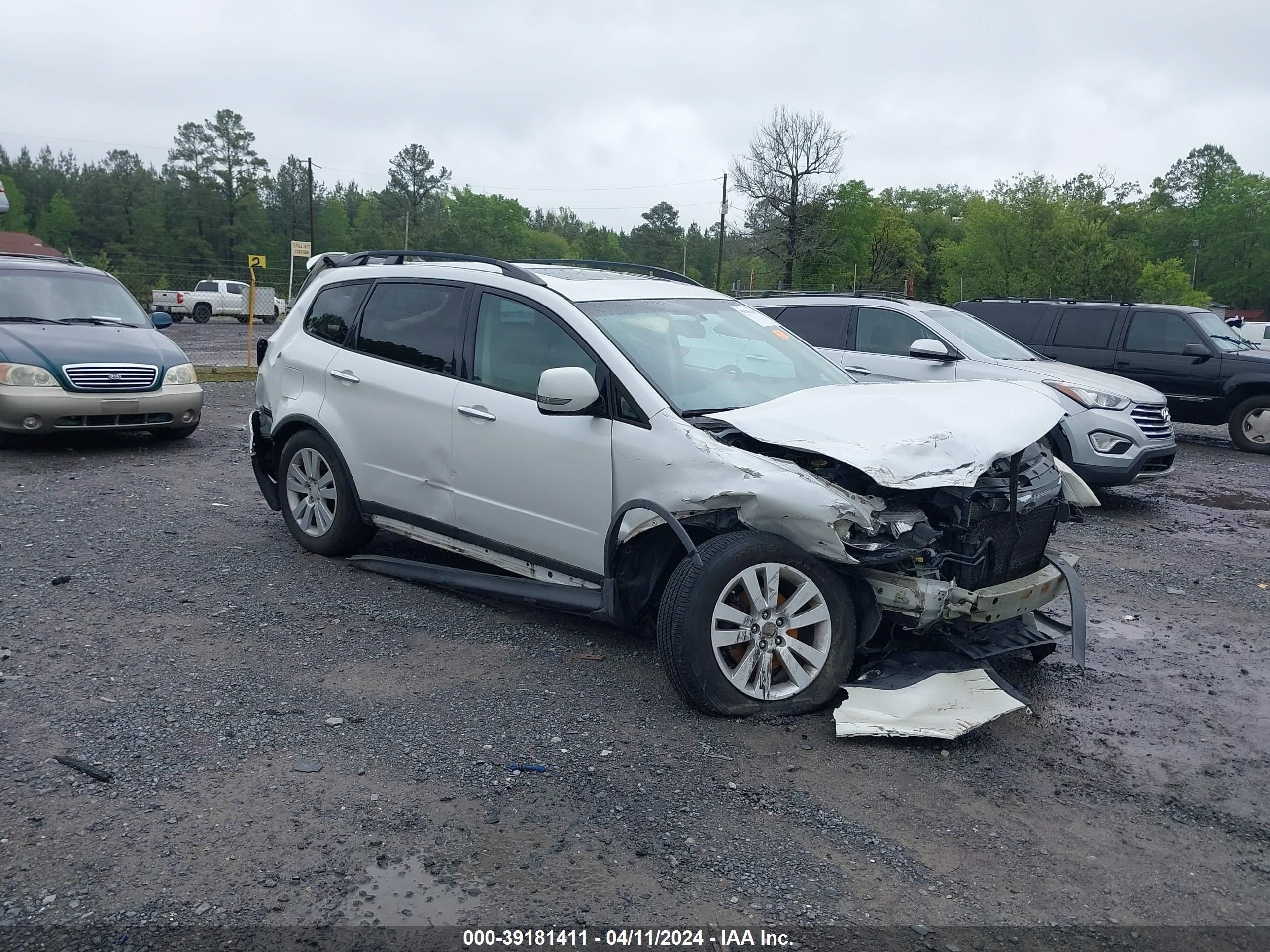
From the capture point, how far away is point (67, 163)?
356 feet

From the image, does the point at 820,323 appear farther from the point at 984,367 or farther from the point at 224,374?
the point at 224,374

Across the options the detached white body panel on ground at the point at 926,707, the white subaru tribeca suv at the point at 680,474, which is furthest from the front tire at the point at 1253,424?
the detached white body panel on ground at the point at 926,707

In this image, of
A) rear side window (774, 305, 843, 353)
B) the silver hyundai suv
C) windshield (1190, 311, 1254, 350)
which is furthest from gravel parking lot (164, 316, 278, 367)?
windshield (1190, 311, 1254, 350)

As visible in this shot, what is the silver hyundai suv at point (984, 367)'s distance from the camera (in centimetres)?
915

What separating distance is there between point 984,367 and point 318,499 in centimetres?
650

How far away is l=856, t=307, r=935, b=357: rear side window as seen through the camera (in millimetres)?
10523

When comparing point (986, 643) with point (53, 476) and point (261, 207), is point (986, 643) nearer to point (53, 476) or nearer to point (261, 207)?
point (53, 476)

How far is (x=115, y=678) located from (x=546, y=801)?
2220 millimetres

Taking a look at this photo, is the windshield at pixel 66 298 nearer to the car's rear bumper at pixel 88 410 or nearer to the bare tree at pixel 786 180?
the car's rear bumper at pixel 88 410

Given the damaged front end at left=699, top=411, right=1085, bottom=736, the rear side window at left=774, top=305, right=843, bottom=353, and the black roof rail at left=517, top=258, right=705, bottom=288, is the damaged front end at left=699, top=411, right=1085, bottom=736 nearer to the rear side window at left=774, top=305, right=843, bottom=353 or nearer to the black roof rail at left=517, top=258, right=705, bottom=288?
the black roof rail at left=517, top=258, right=705, bottom=288

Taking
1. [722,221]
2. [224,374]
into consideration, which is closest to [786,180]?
[722,221]

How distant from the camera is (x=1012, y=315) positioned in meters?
14.7

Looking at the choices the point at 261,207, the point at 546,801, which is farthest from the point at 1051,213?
the point at 261,207

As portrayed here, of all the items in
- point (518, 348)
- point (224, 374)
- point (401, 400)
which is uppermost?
point (518, 348)
